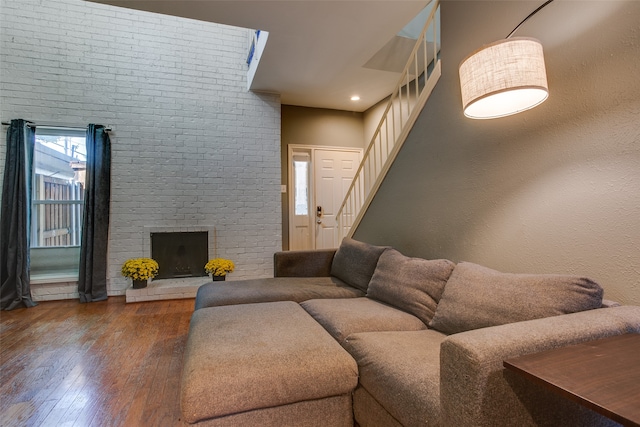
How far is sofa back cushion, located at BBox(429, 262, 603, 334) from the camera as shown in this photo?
1.25 metres

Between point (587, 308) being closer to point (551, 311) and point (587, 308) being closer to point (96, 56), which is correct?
point (551, 311)

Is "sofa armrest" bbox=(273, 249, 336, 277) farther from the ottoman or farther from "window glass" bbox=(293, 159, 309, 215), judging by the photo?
"window glass" bbox=(293, 159, 309, 215)

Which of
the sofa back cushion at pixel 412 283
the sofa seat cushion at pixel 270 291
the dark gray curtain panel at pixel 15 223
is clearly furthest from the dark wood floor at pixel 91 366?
the sofa back cushion at pixel 412 283

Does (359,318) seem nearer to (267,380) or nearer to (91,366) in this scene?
(267,380)

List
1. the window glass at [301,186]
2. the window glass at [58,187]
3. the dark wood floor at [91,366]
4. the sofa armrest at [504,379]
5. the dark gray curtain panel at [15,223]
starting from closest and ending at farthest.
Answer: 1. the sofa armrest at [504,379]
2. the dark wood floor at [91,366]
3. the dark gray curtain panel at [15,223]
4. the window glass at [58,187]
5. the window glass at [301,186]

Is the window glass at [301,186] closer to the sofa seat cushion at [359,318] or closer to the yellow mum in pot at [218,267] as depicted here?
the yellow mum in pot at [218,267]

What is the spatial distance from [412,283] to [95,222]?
3809mm

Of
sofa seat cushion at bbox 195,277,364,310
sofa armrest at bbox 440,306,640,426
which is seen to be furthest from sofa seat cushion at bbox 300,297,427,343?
sofa armrest at bbox 440,306,640,426

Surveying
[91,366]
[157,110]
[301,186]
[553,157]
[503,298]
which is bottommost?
[91,366]

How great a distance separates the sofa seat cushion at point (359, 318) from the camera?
1755 mm

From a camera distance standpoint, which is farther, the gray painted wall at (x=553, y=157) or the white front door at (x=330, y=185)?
the white front door at (x=330, y=185)

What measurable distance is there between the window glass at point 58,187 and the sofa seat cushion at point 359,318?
366 cm

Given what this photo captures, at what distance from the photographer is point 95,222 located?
393cm

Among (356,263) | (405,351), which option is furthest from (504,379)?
(356,263)
